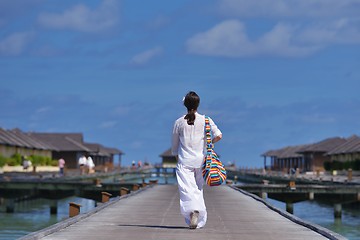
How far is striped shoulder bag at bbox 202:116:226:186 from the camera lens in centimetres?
1255

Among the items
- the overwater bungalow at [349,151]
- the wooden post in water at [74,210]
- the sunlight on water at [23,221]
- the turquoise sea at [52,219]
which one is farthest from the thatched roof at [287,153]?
the wooden post in water at [74,210]

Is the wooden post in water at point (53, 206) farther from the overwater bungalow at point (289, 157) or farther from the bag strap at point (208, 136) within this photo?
the overwater bungalow at point (289, 157)

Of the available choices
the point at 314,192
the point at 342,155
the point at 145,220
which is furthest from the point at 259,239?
the point at 342,155

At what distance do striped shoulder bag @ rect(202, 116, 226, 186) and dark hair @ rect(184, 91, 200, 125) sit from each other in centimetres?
24

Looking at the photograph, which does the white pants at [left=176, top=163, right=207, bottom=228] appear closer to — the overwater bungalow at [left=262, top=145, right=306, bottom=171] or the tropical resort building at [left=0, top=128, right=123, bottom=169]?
the tropical resort building at [left=0, top=128, right=123, bottom=169]

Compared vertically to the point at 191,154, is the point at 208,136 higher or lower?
higher

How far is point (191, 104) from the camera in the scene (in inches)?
507

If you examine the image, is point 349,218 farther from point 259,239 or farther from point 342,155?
point 342,155

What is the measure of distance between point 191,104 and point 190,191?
4.50 ft

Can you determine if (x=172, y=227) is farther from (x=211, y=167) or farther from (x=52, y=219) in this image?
(x=52, y=219)

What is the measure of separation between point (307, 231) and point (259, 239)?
161 centimetres

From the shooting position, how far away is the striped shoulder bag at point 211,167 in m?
12.5

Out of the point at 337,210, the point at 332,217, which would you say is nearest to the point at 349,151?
the point at 332,217

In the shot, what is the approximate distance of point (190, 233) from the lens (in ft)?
40.0
